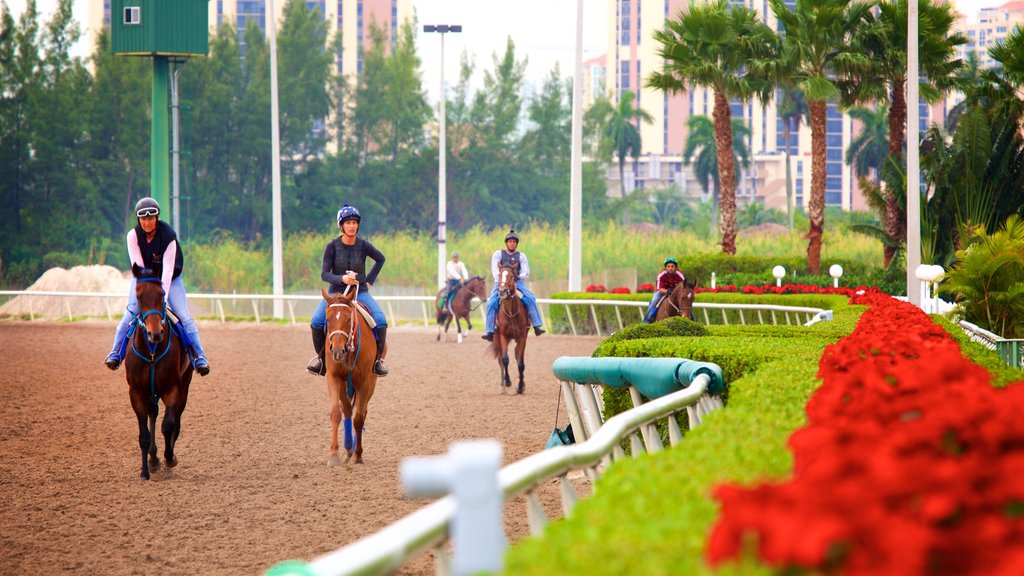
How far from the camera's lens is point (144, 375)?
11.1 metres

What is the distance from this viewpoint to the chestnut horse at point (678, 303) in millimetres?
19078

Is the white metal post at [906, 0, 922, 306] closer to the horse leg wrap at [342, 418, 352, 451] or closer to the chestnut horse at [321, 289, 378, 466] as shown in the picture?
the chestnut horse at [321, 289, 378, 466]

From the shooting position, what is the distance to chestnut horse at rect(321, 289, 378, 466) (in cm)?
1143

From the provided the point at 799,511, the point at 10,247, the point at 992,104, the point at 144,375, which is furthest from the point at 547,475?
the point at 10,247

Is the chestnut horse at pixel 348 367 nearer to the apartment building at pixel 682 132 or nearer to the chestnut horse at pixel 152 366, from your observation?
the chestnut horse at pixel 152 366

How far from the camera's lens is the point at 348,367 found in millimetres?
11750

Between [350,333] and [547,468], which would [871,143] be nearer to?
[350,333]

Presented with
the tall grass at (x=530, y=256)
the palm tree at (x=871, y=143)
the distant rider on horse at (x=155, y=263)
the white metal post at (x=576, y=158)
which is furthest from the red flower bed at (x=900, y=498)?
the palm tree at (x=871, y=143)

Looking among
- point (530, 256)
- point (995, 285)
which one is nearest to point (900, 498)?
point (995, 285)

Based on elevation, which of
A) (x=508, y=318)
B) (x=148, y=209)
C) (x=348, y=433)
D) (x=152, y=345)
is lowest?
(x=348, y=433)

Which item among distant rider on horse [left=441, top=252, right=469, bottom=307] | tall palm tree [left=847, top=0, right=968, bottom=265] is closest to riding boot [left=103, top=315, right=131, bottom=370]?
distant rider on horse [left=441, top=252, right=469, bottom=307]

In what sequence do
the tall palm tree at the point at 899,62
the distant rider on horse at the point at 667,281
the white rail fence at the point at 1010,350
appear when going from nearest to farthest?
the white rail fence at the point at 1010,350, the distant rider on horse at the point at 667,281, the tall palm tree at the point at 899,62

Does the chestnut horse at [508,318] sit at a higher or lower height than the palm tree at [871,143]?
lower

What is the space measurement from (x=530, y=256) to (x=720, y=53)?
55.6 ft
